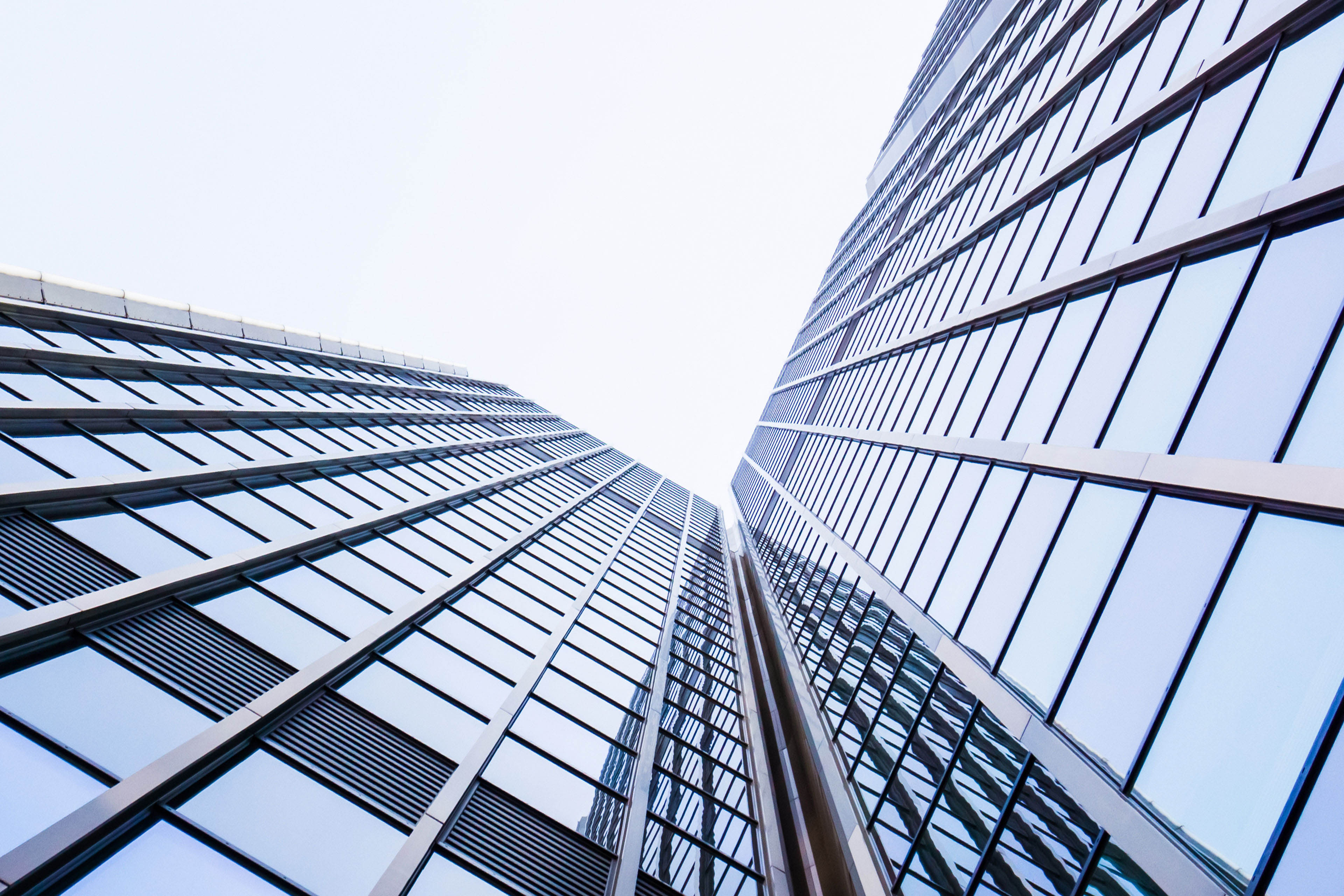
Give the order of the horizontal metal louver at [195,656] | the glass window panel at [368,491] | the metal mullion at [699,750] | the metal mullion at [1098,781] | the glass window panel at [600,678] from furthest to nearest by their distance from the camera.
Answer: the glass window panel at [368,491]
the glass window panel at [600,678]
the metal mullion at [699,750]
the horizontal metal louver at [195,656]
the metal mullion at [1098,781]

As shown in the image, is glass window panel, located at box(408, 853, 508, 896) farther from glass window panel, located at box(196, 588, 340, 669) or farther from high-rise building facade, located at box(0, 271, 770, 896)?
glass window panel, located at box(196, 588, 340, 669)

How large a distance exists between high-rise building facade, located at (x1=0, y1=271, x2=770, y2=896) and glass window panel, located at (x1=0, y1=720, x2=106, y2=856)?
2cm

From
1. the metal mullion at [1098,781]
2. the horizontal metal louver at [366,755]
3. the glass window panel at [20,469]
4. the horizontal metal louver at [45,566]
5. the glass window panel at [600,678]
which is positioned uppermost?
the metal mullion at [1098,781]

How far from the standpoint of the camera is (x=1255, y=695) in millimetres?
7312

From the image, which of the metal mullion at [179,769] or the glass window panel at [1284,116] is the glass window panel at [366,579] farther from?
the glass window panel at [1284,116]

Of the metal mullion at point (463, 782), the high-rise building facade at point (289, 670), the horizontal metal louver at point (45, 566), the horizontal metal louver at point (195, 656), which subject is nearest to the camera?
the high-rise building facade at point (289, 670)

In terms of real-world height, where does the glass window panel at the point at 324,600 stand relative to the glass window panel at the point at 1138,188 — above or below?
below

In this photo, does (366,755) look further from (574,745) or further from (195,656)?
(574,745)

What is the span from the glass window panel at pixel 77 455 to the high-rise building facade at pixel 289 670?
63mm

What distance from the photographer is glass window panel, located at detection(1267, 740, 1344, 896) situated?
6.02 meters

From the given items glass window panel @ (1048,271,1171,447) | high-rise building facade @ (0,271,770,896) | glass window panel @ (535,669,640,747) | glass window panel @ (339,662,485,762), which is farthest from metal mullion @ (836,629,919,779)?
glass window panel @ (339,662,485,762)

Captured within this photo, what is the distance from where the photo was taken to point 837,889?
43.4 feet

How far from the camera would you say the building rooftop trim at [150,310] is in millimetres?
17359

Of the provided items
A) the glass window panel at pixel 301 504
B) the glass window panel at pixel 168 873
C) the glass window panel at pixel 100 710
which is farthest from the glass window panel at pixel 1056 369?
the glass window panel at pixel 301 504
